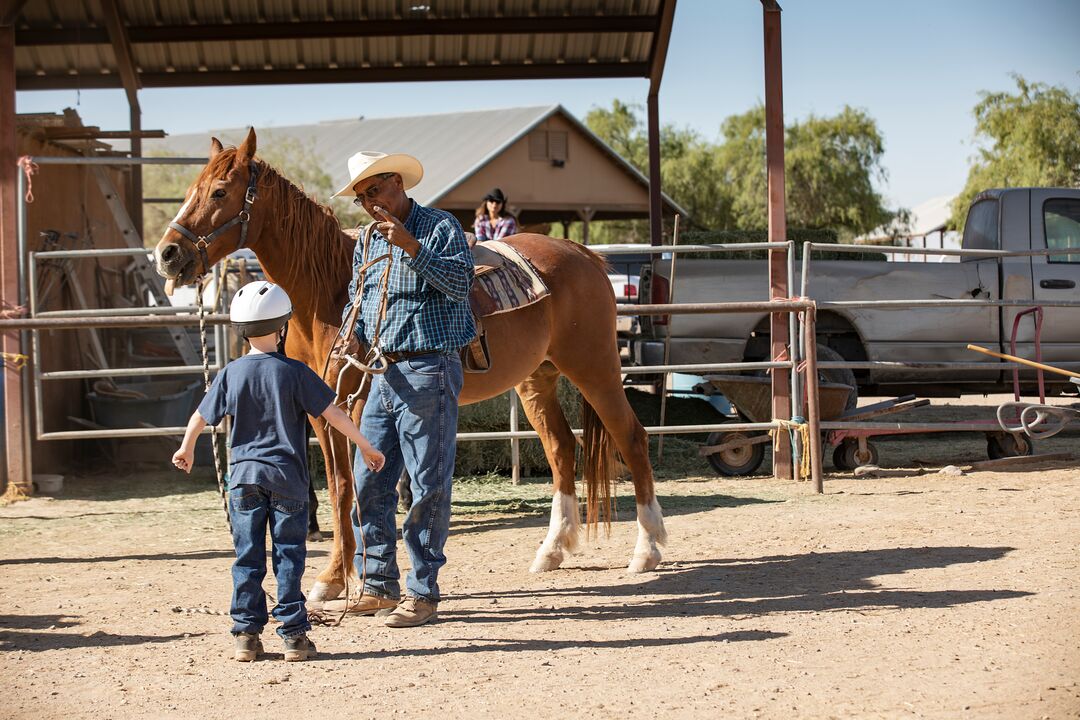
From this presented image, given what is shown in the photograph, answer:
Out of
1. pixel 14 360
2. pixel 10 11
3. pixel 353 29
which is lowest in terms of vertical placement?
pixel 14 360

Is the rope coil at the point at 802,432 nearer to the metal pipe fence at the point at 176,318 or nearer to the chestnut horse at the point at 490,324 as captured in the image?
the metal pipe fence at the point at 176,318

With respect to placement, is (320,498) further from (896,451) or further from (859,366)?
Result: (896,451)

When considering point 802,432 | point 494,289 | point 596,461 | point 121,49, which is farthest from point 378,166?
point 121,49

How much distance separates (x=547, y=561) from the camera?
5434 millimetres

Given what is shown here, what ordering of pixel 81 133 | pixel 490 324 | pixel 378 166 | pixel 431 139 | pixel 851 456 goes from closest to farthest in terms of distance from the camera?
1. pixel 378 166
2. pixel 490 324
3. pixel 851 456
4. pixel 81 133
5. pixel 431 139

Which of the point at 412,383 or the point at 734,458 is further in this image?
the point at 734,458

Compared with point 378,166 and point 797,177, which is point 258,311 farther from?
point 797,177

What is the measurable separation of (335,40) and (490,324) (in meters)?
7.59

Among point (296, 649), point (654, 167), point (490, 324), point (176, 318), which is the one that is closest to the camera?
point (296, 649)

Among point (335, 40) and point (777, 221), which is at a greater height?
point (335, 40)

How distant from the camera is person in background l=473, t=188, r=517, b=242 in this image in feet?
28.2

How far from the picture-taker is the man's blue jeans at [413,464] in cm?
422

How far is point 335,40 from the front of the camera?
37.8 feet

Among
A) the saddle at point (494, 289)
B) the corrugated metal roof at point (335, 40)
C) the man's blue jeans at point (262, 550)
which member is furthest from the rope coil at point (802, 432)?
the man's blue jeans at point (262, 550)
